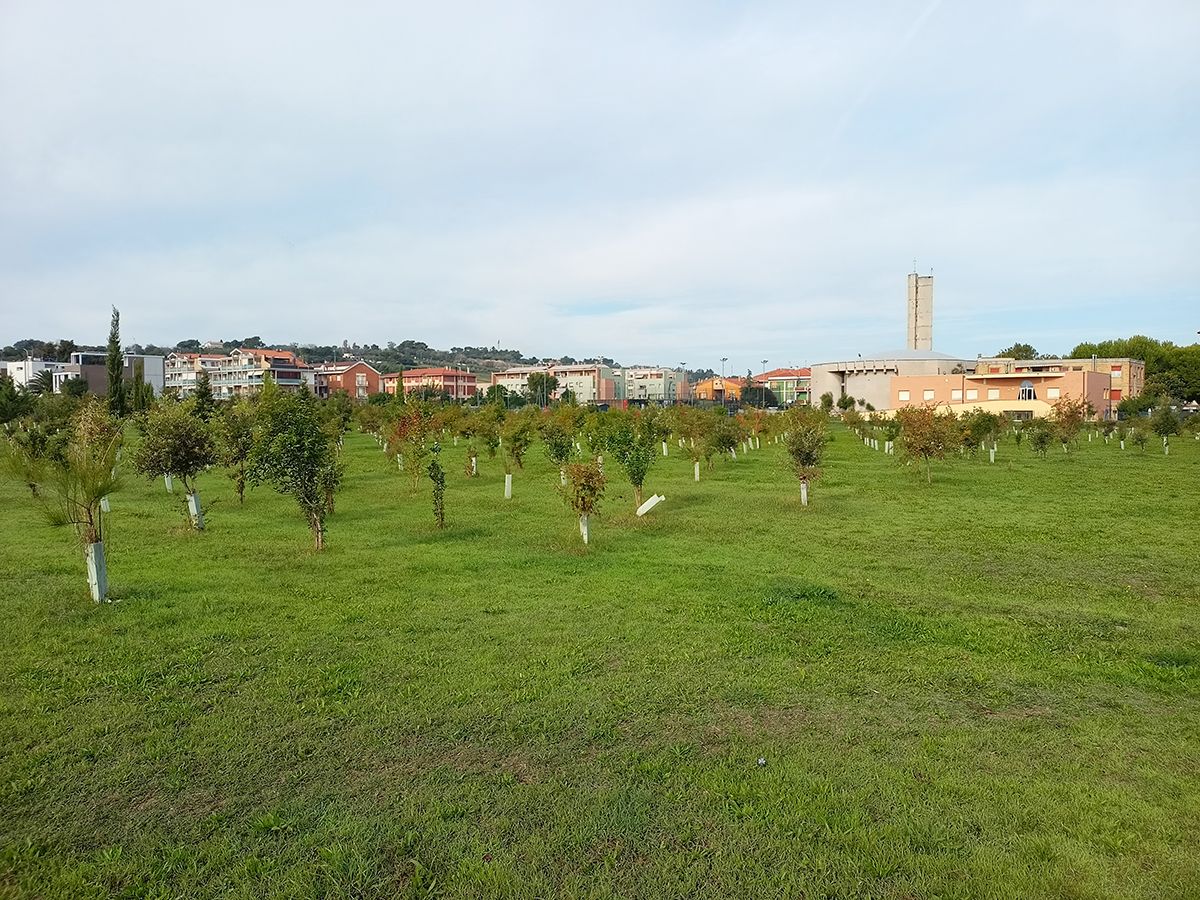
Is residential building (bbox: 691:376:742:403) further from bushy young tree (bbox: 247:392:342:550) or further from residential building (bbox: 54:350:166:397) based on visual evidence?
bushy young tree (bbox: 247:392:342:550)

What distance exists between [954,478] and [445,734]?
27486 millimetres

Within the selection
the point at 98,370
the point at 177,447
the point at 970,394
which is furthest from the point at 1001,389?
the point at 98,370

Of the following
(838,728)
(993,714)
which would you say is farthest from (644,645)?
(993,714)

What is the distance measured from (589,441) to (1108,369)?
79.5 meters

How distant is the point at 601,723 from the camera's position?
23.1ft

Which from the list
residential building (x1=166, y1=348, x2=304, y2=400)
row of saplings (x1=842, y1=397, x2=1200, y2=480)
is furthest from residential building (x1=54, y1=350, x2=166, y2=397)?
row of saplings (x1=842, y1=397, x2=1200, y2=480)

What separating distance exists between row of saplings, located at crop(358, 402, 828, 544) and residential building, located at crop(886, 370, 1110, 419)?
1605 inches

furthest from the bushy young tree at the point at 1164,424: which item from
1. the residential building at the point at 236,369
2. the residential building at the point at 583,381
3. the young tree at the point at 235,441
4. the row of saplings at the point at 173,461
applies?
the residential building at the point at 236,369

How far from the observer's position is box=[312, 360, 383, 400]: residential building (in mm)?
120312

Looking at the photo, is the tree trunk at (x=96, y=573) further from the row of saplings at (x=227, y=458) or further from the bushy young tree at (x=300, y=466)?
the bushy young tree at (x=300, y=466)

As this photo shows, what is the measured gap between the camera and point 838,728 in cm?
694

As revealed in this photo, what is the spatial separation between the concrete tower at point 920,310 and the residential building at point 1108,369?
65.6 feet

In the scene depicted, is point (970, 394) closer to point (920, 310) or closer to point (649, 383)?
point (920, 310)

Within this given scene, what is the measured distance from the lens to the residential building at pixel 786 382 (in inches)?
5871
